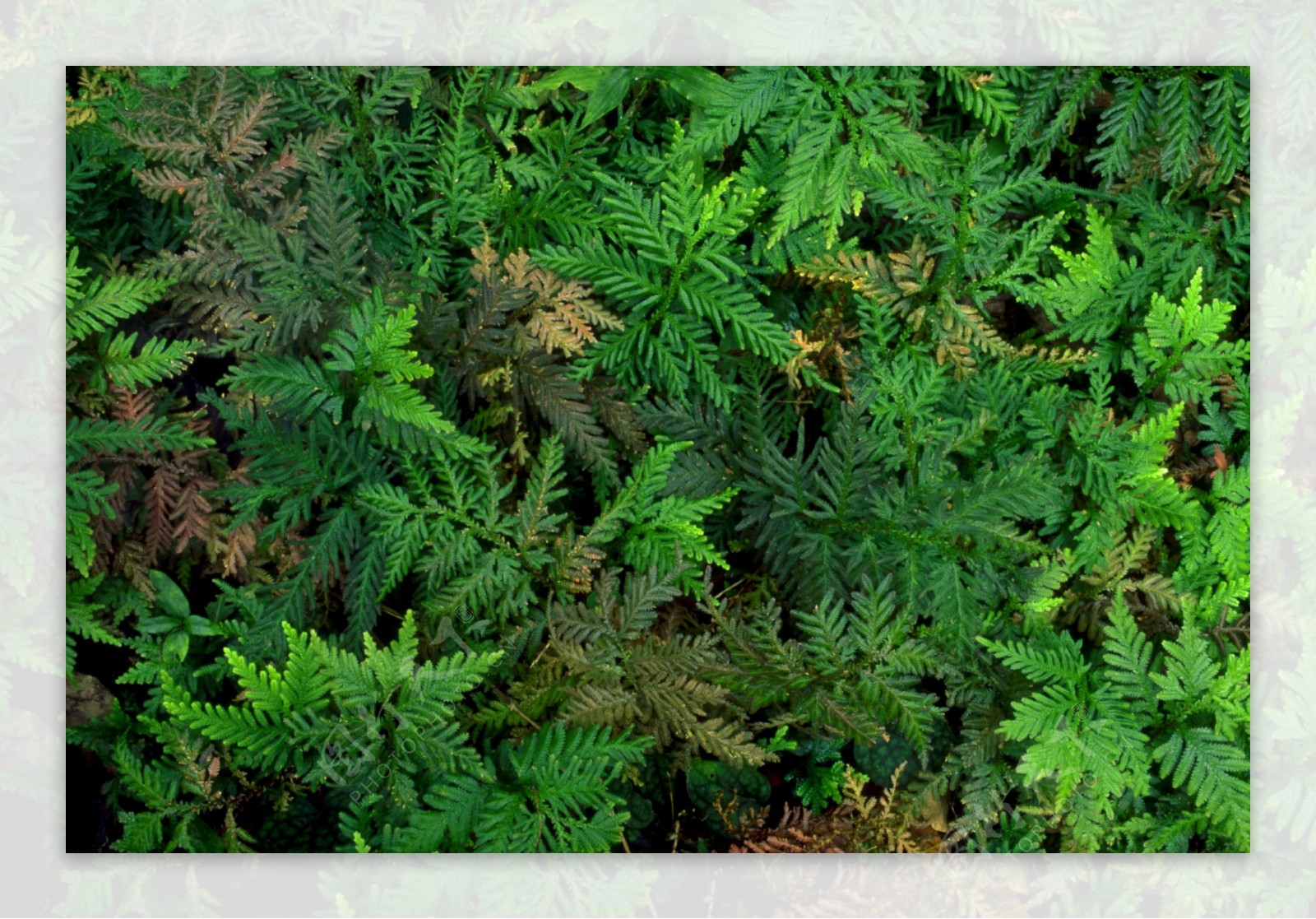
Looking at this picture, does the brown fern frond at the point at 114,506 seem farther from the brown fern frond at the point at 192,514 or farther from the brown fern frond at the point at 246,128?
the brown fern frond at the point at 246,128

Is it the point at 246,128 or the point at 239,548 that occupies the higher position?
the point at 246,128

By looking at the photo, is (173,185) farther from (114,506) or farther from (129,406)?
(114,506)

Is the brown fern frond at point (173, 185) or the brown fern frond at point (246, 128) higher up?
the brown fern frond at point (246, 128)

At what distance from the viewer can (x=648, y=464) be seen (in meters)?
1.62

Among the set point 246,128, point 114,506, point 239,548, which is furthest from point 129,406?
point 246,128

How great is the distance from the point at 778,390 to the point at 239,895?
1350 mm

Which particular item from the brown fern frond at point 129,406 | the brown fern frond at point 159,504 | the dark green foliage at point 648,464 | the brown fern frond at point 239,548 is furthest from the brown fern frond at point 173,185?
the brown fern frond at point 239,548

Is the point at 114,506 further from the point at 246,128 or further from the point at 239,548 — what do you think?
the point at 246,128

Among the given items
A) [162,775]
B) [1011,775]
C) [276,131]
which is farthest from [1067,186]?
[162,775]

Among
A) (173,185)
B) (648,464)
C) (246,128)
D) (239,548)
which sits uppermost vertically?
(246,128)

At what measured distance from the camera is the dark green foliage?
157cm

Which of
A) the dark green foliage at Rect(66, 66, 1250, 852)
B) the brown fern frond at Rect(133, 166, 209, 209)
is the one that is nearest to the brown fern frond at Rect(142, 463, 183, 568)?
the dark green foliage at Rect(66, 66, 1250, 852)

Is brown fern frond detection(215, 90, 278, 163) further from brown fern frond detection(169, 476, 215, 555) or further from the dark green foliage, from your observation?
brown fern frond detection(169, 476, 215, 555)

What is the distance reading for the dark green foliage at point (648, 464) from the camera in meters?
1.57
